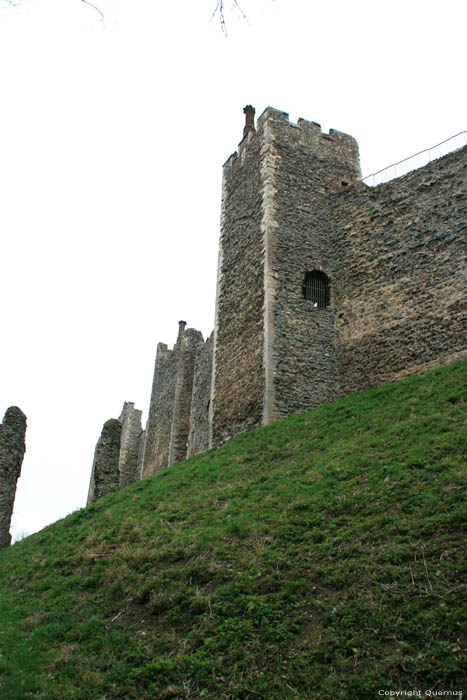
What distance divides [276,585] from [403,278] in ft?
34.2

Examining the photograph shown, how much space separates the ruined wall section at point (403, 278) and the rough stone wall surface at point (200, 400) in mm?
7824

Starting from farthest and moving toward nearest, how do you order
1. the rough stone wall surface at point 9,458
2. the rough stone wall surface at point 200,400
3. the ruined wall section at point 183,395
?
the ruined wall section at point 183,395 → the rough stone wall surface at point 200,400 → the rough stone wall surface at point 9,458

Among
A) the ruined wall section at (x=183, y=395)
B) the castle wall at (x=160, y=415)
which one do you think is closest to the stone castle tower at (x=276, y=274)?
the ruined wall section at (x=183, y=395)

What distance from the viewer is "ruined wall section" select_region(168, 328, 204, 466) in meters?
25.6

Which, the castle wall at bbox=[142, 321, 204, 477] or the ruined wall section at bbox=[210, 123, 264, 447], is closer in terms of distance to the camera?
the ruined wall section at bbox=[210, 123, 264, 447]

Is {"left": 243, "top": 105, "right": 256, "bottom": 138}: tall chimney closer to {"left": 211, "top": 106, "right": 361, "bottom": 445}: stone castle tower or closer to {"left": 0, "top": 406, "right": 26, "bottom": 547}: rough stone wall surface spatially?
{"left": 211, "top": 106, "right": 361, "bottom": 445}: stone castle tower

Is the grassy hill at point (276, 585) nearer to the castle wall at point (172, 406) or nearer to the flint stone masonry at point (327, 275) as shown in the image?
the flint stone masonry at point (327, 275)

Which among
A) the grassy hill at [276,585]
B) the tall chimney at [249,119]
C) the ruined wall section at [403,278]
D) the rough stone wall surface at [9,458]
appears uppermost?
the tall chimney at [249,119]

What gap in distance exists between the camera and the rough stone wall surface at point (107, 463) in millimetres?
15986

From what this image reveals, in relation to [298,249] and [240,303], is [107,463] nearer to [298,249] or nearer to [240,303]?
[240,303]

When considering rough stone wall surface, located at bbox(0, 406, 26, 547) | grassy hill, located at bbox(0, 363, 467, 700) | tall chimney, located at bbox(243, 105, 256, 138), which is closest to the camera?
grassy hill, located at bbox(0, 363, 467, 700)

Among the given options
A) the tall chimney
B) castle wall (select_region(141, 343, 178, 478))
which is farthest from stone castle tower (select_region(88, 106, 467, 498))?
castle wall (select_region(141, 343, 178, 478))

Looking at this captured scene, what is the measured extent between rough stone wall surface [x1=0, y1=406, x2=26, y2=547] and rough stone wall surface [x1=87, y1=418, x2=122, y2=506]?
6.99 feet

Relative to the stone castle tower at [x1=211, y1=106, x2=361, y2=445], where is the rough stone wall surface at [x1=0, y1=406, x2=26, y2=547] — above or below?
below
